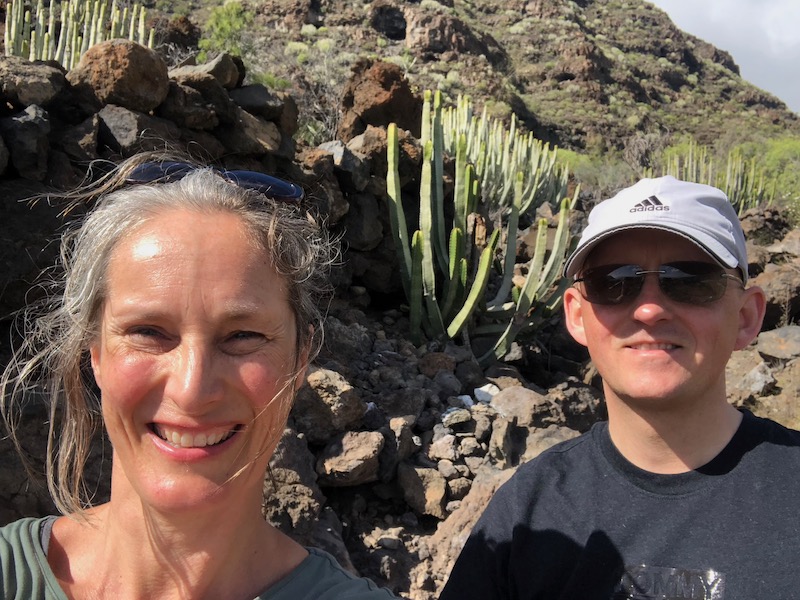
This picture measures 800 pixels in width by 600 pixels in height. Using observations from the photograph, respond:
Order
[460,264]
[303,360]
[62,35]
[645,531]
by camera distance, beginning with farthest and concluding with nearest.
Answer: [62,35]
[460,264]
[645,531]
[303,360]

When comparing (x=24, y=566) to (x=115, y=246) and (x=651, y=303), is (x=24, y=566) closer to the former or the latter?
(x=115, y=246)

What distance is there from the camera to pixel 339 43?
33.2m

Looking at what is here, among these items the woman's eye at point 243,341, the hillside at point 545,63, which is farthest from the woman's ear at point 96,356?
the hillside at point 545,63

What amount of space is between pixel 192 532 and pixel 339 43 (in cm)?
3408

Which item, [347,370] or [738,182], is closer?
[347,370]

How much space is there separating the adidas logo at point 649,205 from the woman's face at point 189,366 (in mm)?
950

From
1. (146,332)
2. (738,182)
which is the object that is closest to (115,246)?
(146,332)

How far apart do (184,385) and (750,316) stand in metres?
1.43

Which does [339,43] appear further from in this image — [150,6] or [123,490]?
[123,490]

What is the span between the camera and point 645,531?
1702 mm

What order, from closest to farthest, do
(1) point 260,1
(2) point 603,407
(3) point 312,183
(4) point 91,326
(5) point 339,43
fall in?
1. (4) point 91,326
2. (2) point 603,407
3. (3) point 312,183
4. (5) point 339,43
5. (1) point 260,1

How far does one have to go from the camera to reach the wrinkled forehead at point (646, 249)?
1.81 m

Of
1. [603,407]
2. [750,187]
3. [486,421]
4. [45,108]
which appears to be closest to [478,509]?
[486,421]

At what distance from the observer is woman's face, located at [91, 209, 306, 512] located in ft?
4.42
